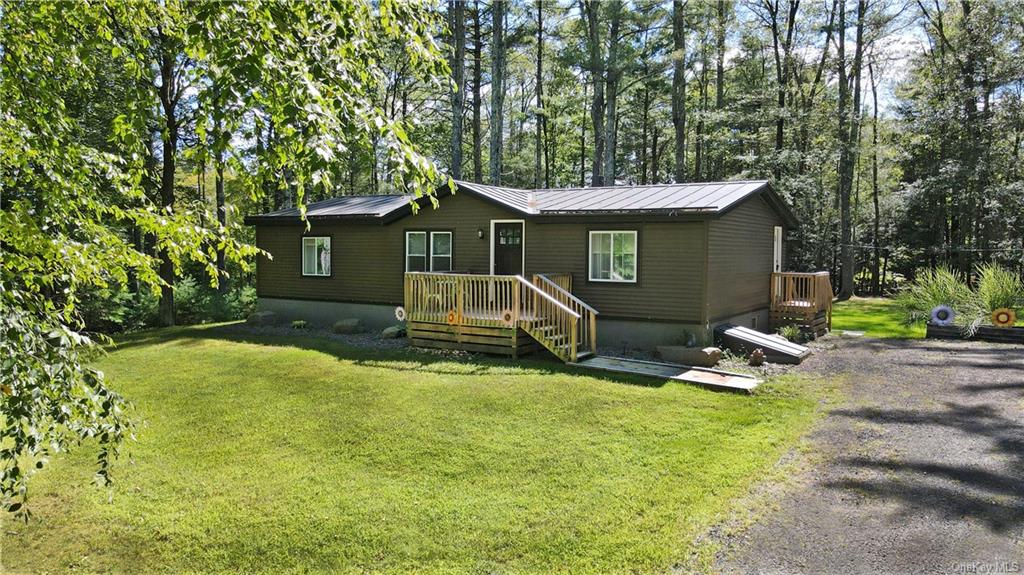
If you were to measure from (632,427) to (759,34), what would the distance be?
26095 millimetres

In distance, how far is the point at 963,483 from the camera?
513 centimetres

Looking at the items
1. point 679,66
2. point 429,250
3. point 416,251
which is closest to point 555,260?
point 429,250

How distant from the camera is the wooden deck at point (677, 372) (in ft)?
27.7

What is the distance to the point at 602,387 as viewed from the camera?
27.3 feet

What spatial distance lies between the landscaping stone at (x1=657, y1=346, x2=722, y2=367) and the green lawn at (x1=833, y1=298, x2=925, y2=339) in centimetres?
604

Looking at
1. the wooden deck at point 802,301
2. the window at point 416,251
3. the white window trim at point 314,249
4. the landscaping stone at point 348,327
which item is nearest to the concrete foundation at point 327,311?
the landscaping stone at point 348,327

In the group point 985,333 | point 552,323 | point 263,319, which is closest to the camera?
point 552,323

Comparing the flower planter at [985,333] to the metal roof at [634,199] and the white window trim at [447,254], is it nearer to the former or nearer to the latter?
the metal roof at [634,199]

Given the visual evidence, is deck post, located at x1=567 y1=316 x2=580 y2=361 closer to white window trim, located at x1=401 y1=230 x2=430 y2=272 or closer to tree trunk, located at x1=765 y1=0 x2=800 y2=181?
white window trim, located at x1=401 y1=230 x2=430 y2=272

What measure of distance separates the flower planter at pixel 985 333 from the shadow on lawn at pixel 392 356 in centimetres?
776

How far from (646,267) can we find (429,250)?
5.06 m

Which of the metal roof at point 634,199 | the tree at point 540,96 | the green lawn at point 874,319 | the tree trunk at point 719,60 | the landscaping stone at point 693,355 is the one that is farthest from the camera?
the tree at point 540,96

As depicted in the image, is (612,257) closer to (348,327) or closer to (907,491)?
(348,327)

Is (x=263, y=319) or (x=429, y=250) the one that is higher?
(x=429, y=250)
